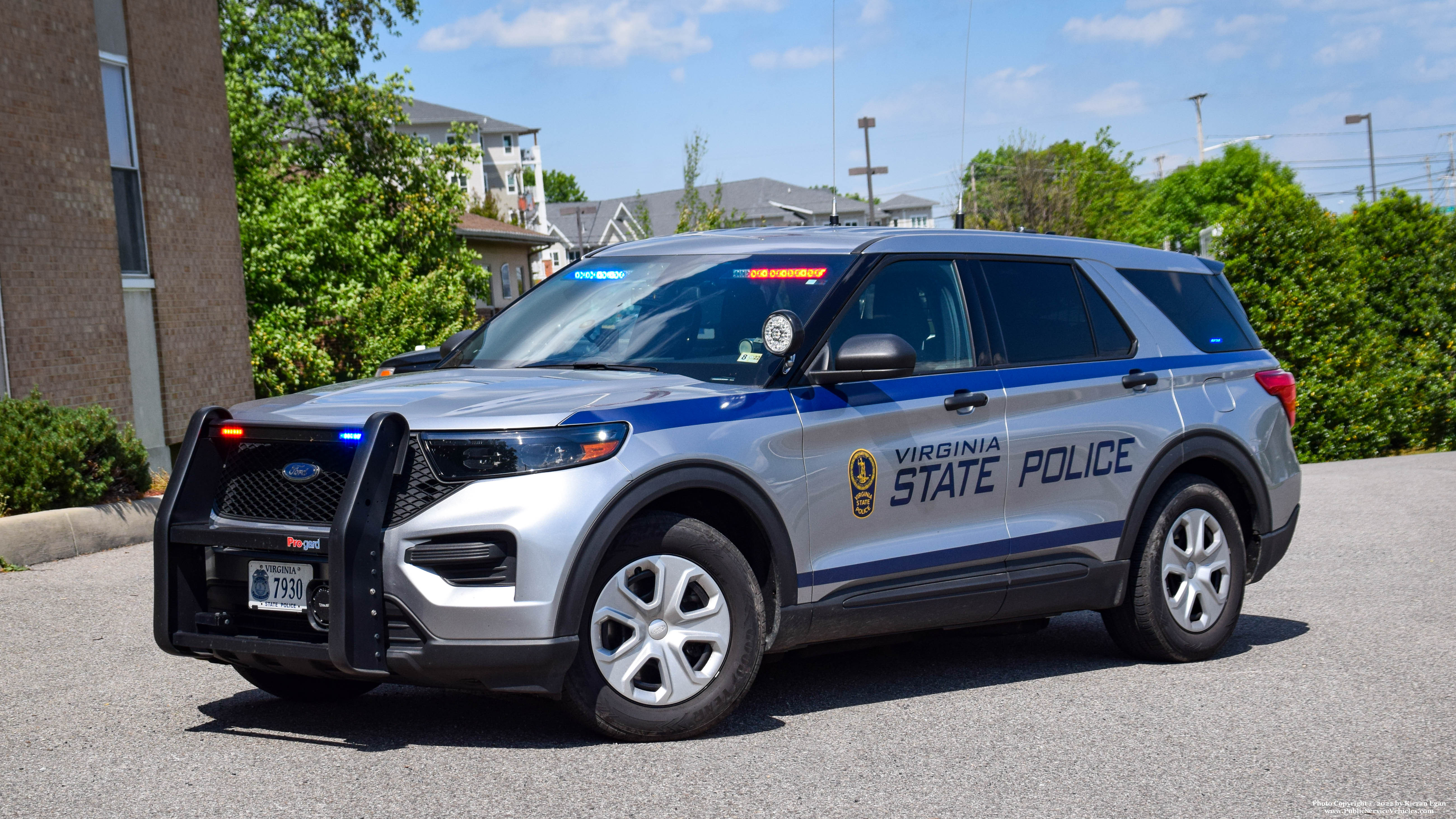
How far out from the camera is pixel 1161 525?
251 inches

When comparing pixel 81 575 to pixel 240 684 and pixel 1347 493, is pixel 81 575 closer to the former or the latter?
pixel 240 684

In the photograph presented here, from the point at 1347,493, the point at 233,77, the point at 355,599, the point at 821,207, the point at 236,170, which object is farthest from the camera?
the point at 821,207

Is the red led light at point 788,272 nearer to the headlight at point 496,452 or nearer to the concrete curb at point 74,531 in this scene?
the headlight at point 496,452

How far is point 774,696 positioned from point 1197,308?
3.02 m

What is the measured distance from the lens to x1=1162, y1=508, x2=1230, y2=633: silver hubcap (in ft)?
21.1

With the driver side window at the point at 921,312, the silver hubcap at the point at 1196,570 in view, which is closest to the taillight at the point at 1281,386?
the silver hubcap at the point at 1196,570

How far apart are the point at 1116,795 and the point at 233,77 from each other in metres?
21.8

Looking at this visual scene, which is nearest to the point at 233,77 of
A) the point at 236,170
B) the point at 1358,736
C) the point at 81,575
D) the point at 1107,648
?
the point at 236,170

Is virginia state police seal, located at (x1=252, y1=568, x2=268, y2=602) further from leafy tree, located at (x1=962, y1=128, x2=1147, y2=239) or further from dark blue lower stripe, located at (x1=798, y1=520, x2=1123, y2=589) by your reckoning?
leafy tree, located at (x1=962, y1=128, x2=1147, y2=239)

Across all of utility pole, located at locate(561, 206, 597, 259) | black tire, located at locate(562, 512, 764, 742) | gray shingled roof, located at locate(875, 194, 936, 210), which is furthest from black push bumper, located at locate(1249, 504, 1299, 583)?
gray shingled roof, located at locate(875, 194, 936, 210)

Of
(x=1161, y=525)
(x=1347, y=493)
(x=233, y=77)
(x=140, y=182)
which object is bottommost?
(x=1347, y=493)

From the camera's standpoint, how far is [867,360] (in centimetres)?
511

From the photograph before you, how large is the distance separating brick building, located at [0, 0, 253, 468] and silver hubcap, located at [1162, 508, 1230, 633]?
10.7m

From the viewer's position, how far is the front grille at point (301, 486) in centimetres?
447
